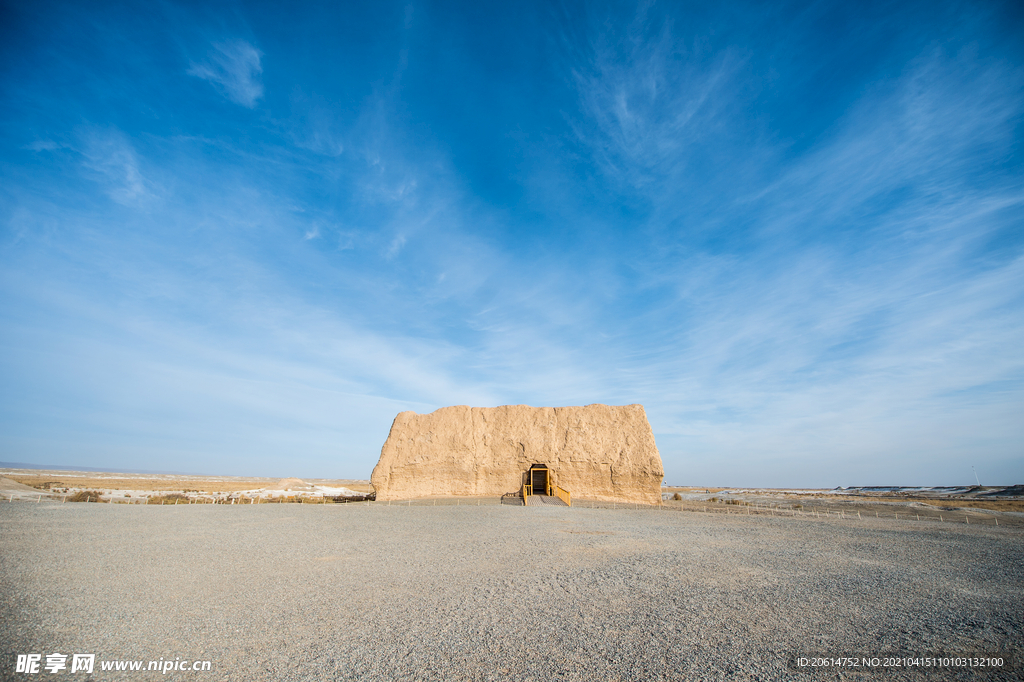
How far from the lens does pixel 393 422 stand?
29.8 metres

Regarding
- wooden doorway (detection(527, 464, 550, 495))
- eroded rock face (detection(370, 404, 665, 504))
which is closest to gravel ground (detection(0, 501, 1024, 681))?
eroded rock face (detection(370, 404, 665, 504))

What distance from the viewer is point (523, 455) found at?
27812mm

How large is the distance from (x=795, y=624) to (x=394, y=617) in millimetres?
5654

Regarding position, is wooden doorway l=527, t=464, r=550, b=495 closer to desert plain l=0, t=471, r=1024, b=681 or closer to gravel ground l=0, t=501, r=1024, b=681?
desert plain l=0, t=471, r=1024, b=681

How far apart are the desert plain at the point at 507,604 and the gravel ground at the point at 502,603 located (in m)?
0.04

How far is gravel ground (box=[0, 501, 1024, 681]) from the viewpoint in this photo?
478 centimetres

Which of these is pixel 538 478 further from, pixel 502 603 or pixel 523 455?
pixel 502 603

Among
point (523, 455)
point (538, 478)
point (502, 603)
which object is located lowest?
point (502, 603)

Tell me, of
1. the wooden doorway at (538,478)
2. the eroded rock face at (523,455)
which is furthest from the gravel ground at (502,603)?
the wooden doorway at (538,478)

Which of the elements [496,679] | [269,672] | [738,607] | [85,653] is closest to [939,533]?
[738,607]

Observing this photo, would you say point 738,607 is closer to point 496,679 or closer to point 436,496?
point 496,679

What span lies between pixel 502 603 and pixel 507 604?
0.09 m

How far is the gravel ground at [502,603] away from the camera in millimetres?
4777

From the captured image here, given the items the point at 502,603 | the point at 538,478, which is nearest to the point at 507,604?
the point at 502,603
